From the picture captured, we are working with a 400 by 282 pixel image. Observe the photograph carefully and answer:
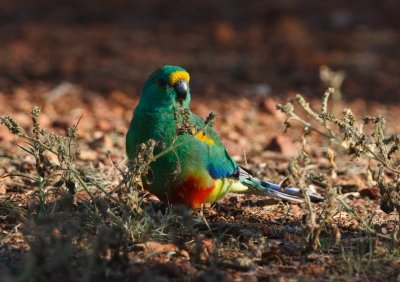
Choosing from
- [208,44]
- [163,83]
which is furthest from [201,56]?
[163,83]

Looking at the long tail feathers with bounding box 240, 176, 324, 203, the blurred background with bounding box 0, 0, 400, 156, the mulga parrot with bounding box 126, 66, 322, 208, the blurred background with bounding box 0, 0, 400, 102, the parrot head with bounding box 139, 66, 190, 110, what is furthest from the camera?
the blurred background with bounding box 0, 0, 400, 102

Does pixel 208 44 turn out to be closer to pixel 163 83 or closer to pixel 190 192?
pixel 163 83

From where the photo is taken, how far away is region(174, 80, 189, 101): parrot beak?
468cm

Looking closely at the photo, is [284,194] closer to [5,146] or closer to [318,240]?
[318,240]

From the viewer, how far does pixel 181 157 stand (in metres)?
4.34

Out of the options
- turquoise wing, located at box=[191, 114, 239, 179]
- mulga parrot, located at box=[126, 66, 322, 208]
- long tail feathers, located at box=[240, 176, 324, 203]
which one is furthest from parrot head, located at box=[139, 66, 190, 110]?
long tail feathers, located at box=[240, 176, 324, 203]

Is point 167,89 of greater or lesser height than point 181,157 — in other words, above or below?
above

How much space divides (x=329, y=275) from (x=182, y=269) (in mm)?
622

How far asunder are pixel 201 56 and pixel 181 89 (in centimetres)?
469

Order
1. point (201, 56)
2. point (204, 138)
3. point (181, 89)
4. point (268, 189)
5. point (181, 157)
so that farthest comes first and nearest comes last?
1. point (201, 56)
2. point (268, 189)
3. point (181, 89)
4. point (204, 138)
5. point (181, 157)

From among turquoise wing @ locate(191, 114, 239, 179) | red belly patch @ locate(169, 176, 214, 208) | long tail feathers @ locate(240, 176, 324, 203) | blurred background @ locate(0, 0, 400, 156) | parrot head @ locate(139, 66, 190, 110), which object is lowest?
red belly patch @ locate(169, 176, 214, 208)

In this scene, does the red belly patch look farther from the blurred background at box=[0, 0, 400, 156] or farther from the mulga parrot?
the blurred background at box=[0, 0, 400, 156]

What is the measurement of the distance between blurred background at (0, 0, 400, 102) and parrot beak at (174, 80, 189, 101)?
125 inches

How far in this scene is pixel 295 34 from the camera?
10.3 m
